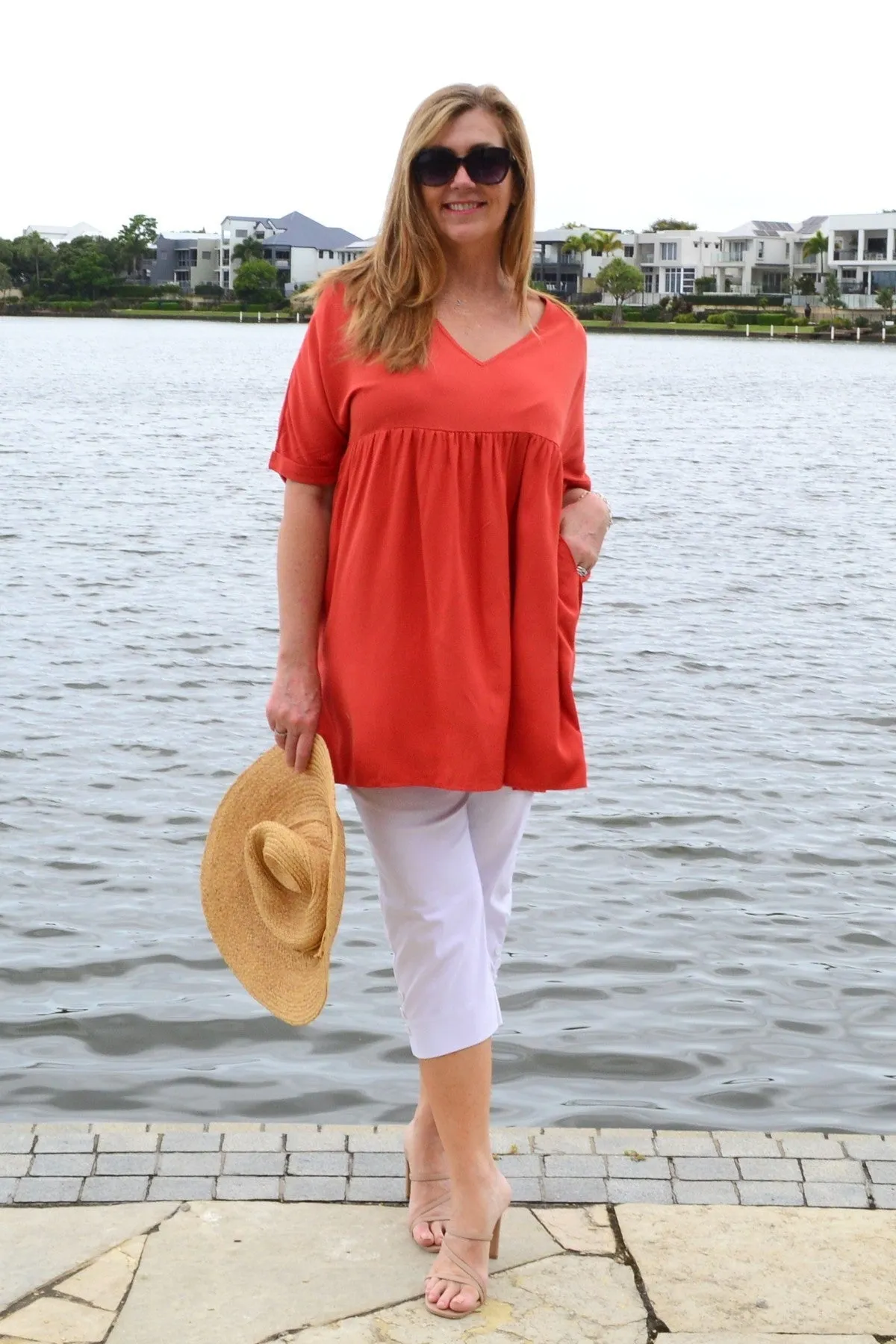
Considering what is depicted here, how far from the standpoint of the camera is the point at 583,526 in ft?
10.4

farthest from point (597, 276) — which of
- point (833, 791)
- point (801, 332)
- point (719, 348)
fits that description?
point (833, 791)

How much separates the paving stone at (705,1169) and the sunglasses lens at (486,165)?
1.98m

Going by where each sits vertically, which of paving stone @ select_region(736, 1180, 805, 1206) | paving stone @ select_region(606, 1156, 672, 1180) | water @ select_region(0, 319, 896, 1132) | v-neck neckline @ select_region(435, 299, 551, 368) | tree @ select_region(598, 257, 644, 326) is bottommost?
water @ select_region(0, 319, 896, 1132)

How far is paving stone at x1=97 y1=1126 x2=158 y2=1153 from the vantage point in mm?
3578

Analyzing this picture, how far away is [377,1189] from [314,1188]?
0.12 meters

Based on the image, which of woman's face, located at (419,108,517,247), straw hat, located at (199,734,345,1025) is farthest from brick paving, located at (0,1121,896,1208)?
woman's face, located at (419,108,517,247)

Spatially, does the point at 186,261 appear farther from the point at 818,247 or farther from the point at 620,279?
the point at 818,247

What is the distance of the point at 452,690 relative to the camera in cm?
297

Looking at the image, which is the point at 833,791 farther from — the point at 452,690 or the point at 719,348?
the point at 719,348

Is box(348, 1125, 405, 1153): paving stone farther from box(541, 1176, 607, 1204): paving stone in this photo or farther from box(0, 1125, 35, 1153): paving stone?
box(0, 1125, 35, 1153): paving stone

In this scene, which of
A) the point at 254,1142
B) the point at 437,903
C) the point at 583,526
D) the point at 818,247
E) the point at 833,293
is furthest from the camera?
the point at 818,247

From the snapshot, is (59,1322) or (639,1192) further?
(639,1192)

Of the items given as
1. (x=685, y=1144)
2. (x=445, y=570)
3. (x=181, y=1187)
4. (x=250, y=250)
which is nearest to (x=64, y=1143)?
(x=181, y=1187)

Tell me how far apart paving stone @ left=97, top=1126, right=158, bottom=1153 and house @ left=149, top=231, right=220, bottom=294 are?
16558 centimetres
